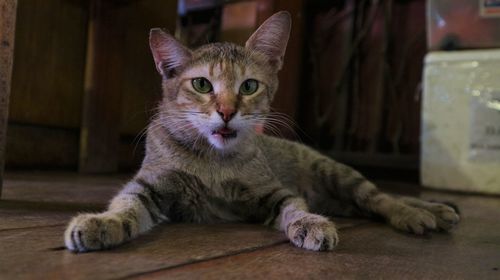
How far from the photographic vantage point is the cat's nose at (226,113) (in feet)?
3.57

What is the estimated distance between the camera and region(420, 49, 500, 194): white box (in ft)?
8.09

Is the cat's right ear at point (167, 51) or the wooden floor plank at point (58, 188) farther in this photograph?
the wooden floor plank at point (58, 188)

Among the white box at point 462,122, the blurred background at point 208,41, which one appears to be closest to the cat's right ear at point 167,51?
the blurred background at point 208,41

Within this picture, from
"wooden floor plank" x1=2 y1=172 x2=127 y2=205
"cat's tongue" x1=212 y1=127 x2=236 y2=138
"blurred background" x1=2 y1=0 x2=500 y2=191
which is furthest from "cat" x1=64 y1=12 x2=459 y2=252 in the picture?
"blurred background" x1=2 y1=0 x2=500 y2=191

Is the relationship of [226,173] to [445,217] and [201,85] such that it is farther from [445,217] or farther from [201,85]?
[445,217]

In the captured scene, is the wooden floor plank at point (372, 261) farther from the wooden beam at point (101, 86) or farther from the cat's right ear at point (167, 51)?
the wooden beam at point (101, 86)

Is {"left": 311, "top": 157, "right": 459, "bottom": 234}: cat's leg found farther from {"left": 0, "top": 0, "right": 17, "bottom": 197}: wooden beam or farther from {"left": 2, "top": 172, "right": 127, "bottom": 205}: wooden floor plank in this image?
{"left": 0, "top": 0, "right": 17, "bottom": 197}: wooden beam

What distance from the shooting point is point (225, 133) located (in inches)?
44.5

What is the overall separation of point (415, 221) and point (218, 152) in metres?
0.53

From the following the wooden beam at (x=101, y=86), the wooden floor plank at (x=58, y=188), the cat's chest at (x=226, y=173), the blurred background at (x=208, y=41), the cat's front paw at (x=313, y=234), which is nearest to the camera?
the cat's front paw at (x=313, y=234)

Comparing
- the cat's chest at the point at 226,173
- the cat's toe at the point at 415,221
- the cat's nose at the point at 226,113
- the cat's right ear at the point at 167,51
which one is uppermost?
the cat's right ear at the point at 167,51

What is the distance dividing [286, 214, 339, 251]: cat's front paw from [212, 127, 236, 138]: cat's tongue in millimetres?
268

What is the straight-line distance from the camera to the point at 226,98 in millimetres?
1116

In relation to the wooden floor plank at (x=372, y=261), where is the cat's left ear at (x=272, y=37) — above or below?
above
